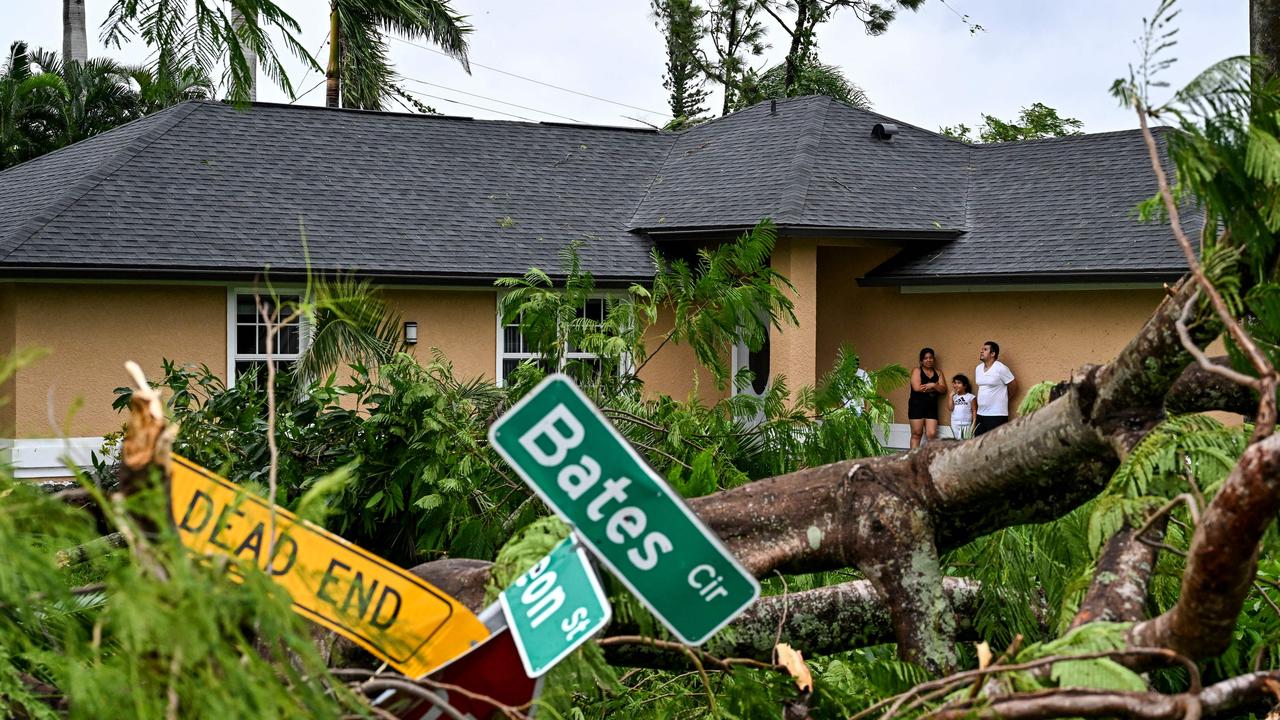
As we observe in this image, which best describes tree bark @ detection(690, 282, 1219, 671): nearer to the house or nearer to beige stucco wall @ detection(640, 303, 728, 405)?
the house

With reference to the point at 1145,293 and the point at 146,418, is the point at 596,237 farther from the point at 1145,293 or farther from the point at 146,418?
the point at 146,418

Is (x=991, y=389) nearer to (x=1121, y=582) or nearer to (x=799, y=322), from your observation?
(x=799, y=322)

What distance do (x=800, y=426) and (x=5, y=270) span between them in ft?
30.2

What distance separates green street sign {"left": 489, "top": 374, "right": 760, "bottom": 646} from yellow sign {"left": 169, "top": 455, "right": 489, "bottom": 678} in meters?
0.29

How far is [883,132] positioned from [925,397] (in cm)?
478

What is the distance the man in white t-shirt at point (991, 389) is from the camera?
1406 centimetres

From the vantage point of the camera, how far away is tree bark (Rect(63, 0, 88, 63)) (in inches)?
1248

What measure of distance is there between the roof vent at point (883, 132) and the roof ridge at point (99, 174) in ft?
31.3

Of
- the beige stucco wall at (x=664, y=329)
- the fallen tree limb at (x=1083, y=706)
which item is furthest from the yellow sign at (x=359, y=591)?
the beige stucco wall at (x=664, y=329)

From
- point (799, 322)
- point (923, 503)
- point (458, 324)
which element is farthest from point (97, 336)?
point (923, 503)

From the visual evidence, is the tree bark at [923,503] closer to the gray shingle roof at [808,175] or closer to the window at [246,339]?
the window at [246,339]

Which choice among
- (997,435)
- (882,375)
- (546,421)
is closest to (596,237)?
(882,375)

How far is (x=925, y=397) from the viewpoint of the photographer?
589 inches

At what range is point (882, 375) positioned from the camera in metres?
7.12
